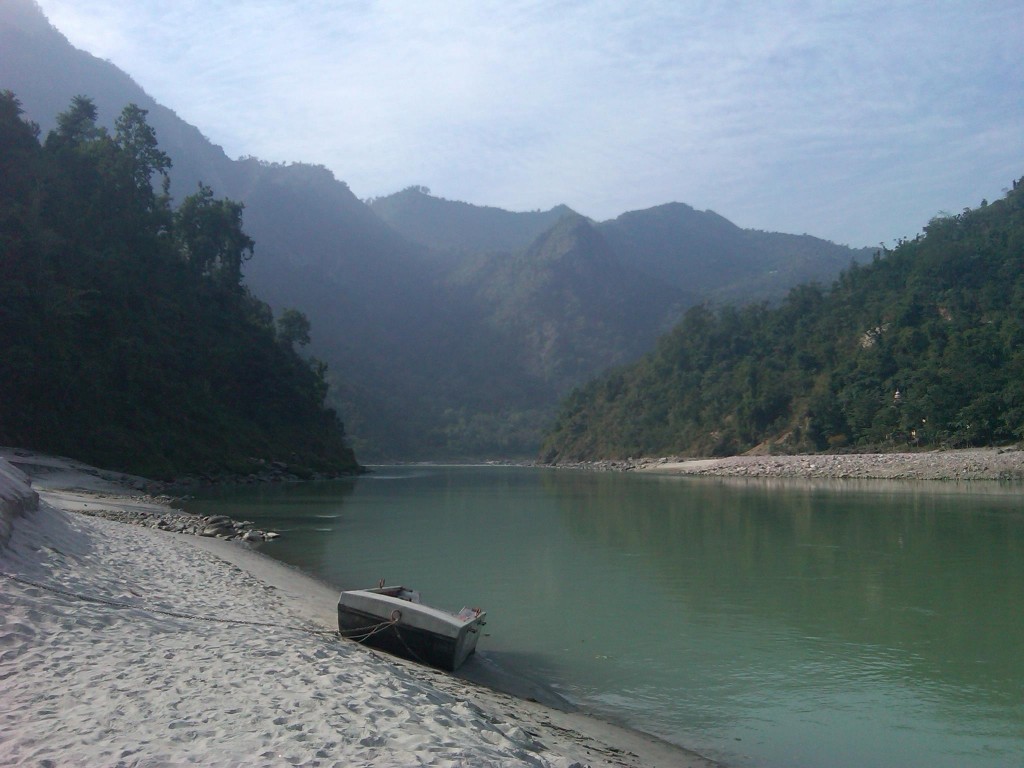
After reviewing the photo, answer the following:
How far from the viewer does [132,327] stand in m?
51.5

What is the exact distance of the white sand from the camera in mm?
5453

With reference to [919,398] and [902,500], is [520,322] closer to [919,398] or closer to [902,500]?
[919,398]

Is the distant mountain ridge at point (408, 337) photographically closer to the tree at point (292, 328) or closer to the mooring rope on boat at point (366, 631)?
the tree at point (292, 328)

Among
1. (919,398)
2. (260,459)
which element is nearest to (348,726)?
(260,459)

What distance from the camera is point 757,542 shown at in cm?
2375

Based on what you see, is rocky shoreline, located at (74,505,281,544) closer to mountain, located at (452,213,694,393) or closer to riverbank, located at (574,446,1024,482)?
riverbank, located at (574,446,1024,482)

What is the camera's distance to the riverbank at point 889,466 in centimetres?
4984

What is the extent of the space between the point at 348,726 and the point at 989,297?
76337mm

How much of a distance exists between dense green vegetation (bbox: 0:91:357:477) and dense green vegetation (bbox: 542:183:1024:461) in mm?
43791

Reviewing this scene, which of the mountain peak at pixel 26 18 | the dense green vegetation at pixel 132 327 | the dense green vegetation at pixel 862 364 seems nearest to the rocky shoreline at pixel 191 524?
the dense green vegetation at pixel 132 327

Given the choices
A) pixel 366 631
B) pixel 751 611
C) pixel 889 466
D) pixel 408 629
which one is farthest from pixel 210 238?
pixel 408 629

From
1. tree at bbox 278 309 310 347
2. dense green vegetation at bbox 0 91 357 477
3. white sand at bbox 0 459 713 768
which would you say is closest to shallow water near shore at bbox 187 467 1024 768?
white sand at bbox 0 459 713 768

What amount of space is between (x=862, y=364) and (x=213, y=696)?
7451cm

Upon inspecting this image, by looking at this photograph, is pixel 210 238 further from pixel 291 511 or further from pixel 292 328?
pixel 291 511
